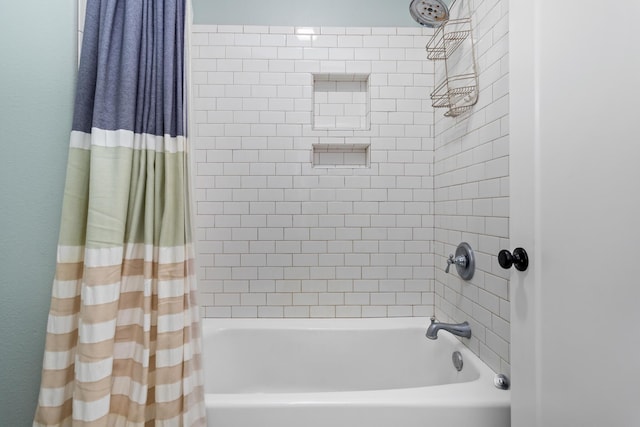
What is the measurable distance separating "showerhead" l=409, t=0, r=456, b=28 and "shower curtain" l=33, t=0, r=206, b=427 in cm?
99

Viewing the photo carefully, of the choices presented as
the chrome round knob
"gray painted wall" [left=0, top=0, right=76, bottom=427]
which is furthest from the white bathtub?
"gray painted wall" [left=0, top=0, right=76, bottom=427]

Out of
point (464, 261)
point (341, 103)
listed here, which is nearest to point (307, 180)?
point (341, 103)

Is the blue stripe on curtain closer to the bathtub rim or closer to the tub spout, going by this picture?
the bathtub rim

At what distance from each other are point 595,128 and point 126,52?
3.52 feet

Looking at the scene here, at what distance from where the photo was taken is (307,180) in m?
1.77

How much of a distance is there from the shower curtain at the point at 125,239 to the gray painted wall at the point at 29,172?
0.05 m

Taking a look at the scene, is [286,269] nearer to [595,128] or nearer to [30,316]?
[30,316]

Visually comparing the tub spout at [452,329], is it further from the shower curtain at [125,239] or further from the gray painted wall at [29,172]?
the gray painted wall at [29,172]

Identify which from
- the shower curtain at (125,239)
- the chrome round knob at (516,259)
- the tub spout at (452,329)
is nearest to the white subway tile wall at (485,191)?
the tub spout at (452,329)

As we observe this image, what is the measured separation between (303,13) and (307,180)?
0.96 meters

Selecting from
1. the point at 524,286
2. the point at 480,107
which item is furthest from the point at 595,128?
the point at 480,107

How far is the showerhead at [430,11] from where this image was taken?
1319mm

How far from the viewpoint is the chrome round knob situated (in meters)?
0.83

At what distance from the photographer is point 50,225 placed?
30.3 inches
